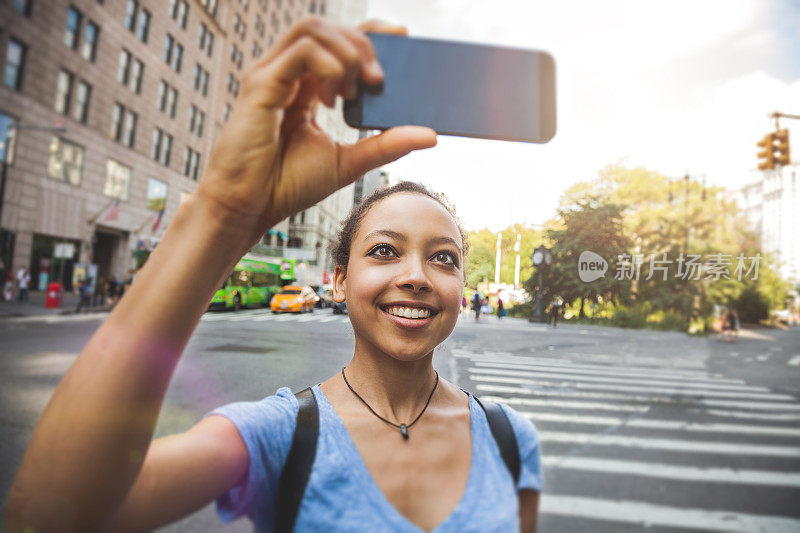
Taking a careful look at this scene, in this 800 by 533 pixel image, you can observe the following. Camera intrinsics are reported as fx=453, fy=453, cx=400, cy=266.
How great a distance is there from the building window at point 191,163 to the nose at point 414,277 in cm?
3307

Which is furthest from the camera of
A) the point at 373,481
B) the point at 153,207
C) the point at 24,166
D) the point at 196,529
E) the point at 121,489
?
the point at 153,207

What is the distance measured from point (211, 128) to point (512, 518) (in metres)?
34.7

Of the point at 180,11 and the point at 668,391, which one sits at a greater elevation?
the point at 180,11

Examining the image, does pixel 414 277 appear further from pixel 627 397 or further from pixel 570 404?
pixel 627 397

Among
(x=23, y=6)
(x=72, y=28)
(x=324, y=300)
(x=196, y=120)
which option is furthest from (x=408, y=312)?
(x=196, y=120)

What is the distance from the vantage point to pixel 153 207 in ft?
89.0

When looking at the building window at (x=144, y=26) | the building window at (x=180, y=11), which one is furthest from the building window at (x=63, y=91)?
the building window at (x=180, y=11)

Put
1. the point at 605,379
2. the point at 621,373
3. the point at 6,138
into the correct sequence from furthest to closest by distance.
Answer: the point at 6,138, the point at 621,373, the point at 605,379

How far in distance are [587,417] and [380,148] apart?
12.7 ft

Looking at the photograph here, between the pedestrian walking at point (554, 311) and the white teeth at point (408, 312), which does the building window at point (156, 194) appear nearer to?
the pedestrian walking at point (554, 311)

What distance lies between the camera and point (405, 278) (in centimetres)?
113

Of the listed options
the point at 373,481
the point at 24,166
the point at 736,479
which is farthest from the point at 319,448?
the point at 24,166

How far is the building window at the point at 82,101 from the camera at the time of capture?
2252cm

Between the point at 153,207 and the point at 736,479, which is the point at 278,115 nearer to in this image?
the point at 736,479
